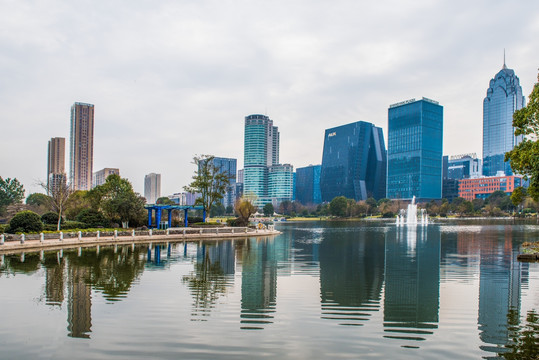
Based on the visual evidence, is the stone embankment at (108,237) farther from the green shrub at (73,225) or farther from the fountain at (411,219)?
the fountain at (411,219)

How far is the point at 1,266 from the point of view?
21438 millimetres

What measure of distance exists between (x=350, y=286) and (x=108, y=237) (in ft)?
90.3

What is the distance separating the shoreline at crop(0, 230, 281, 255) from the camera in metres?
29.3

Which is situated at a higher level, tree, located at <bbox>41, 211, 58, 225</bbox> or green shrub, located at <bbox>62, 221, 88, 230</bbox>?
tree, located at <bbox>41, 211, 58, 225</bbox>

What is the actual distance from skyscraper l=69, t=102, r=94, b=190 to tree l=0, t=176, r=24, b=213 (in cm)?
10202

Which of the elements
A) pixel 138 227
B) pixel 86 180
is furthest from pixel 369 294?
pixel 86 180

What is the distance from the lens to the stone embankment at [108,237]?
30078 millimetres

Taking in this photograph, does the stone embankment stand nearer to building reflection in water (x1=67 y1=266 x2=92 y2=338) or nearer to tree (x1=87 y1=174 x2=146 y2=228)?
tree (x1=87 y1=174 x2=146 y2=228)

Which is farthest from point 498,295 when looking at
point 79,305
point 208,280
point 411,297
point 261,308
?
point 79,305

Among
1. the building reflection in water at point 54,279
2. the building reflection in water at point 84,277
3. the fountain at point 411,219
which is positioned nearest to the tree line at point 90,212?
the building reflection in water at point 84,277

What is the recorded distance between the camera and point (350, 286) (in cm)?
1653

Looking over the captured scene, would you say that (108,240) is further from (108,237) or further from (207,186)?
(207,186)

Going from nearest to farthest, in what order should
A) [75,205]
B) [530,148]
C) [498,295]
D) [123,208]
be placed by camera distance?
[498,295] → [530,148] → [123,208] → [75,205]

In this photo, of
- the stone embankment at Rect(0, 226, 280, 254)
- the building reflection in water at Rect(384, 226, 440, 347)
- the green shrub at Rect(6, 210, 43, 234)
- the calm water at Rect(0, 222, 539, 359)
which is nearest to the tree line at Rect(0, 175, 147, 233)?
the green shrub at Rect(6, 210, 43, 234)
